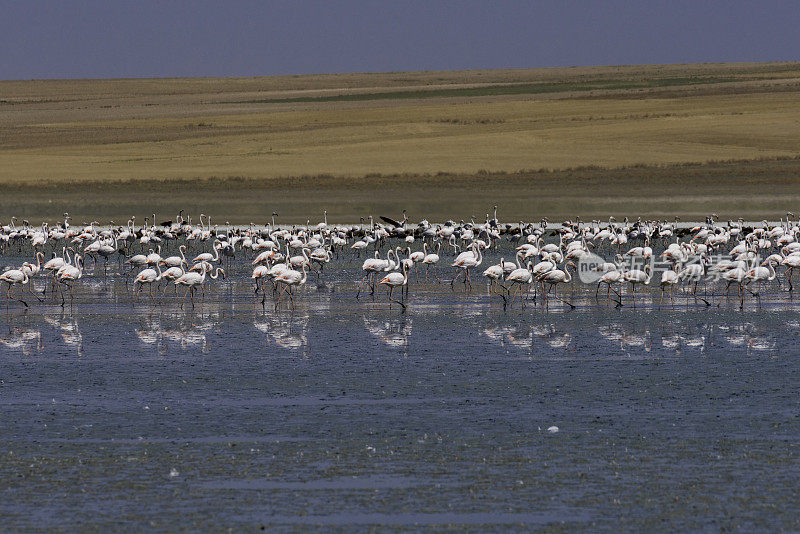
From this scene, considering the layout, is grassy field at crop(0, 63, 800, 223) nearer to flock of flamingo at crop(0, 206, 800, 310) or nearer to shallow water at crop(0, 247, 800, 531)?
flock of flamingo at crop(0, 206, 800, 310)

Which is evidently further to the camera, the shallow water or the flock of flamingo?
the flock of flamingo

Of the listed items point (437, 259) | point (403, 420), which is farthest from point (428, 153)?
point (403, 420)

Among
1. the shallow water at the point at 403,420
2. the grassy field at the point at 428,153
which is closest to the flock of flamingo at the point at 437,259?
the shallow water at the point at 403,420

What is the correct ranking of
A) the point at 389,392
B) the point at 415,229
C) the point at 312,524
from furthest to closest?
1. the point at 415,229
2. the point at 389,392
3. the point at 312,524

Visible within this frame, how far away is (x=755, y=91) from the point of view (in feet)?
303

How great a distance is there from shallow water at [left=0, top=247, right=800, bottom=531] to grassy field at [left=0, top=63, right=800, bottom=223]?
24.8 metres

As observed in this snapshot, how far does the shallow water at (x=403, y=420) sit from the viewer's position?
28.8ft

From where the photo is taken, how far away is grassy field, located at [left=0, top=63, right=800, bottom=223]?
43594 mm

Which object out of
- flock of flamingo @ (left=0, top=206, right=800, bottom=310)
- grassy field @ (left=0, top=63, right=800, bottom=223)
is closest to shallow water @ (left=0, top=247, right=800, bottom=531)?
flock of flamingo @ (left=0, top=206, right=800, bottom=310)

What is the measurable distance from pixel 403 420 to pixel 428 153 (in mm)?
50350

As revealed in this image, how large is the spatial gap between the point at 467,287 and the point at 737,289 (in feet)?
15.9

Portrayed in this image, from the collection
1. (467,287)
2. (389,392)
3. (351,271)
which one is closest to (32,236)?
(351,271)

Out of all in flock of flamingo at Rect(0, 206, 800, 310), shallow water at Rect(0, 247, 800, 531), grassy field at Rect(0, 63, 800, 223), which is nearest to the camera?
shallow water at Rect(0, 247, 800, 531)

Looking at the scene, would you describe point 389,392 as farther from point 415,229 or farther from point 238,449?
point 415,229
